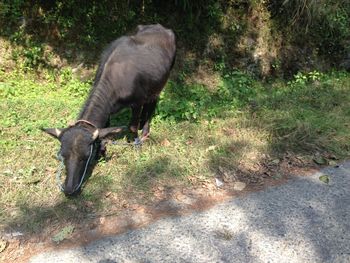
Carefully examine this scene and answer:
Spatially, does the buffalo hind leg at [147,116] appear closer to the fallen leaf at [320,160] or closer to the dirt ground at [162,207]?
the dirt ground at [162,207]

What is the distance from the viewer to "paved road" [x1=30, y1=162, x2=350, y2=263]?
4316mm

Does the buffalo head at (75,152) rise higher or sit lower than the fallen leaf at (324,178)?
higher

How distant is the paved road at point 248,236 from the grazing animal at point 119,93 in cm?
107

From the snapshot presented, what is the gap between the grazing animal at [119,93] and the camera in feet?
16.6

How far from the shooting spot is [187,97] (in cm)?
860

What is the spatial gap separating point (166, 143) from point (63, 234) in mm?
2298

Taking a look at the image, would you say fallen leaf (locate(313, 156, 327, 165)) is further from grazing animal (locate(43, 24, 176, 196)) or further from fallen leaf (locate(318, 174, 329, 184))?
grazing animal (locate(43, 24, 176, 196))

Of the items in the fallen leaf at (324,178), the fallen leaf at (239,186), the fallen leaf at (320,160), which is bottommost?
the fallen leaf at (239,186)

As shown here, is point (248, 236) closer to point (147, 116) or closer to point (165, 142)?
point (165, 142)

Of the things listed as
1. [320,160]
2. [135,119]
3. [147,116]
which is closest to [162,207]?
[135,119]

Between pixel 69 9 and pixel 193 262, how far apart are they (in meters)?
6.76

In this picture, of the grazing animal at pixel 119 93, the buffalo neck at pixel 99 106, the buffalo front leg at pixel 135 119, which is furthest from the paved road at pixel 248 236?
the buffalo front leg at pixel 135 119

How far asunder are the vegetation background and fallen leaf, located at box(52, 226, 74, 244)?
0.12 metres

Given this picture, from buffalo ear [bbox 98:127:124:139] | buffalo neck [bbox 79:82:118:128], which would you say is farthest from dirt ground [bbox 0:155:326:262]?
buffalo neck [bbox 79:82:118:128]
